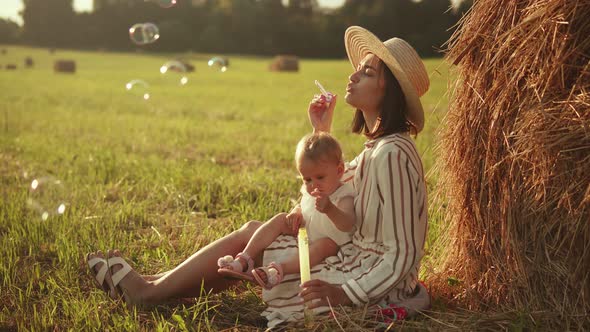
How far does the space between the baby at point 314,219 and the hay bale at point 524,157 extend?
65cm

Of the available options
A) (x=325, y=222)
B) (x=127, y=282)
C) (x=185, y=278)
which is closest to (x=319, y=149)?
(x=325, y=222)

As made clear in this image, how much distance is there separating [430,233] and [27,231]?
2.71m

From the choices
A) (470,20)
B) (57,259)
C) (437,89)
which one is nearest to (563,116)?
(470,20)

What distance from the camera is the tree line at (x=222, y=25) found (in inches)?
1822

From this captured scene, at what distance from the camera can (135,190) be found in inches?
252

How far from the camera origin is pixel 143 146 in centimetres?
934

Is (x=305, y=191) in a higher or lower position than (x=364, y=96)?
lower

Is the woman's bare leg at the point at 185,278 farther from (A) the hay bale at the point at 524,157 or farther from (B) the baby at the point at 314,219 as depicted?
(A) the hay bale at the point at 524,157

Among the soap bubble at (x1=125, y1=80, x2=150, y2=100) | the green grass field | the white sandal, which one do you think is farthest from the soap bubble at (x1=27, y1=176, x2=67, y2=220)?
the white sandal

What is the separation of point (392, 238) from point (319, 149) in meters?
0.53

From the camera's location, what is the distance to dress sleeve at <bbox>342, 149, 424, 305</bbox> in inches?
134

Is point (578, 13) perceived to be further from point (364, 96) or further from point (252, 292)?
point (252, 292)

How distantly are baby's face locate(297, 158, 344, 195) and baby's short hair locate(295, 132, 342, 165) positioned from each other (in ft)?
0.07

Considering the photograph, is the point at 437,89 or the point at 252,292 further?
the point at 437,89
